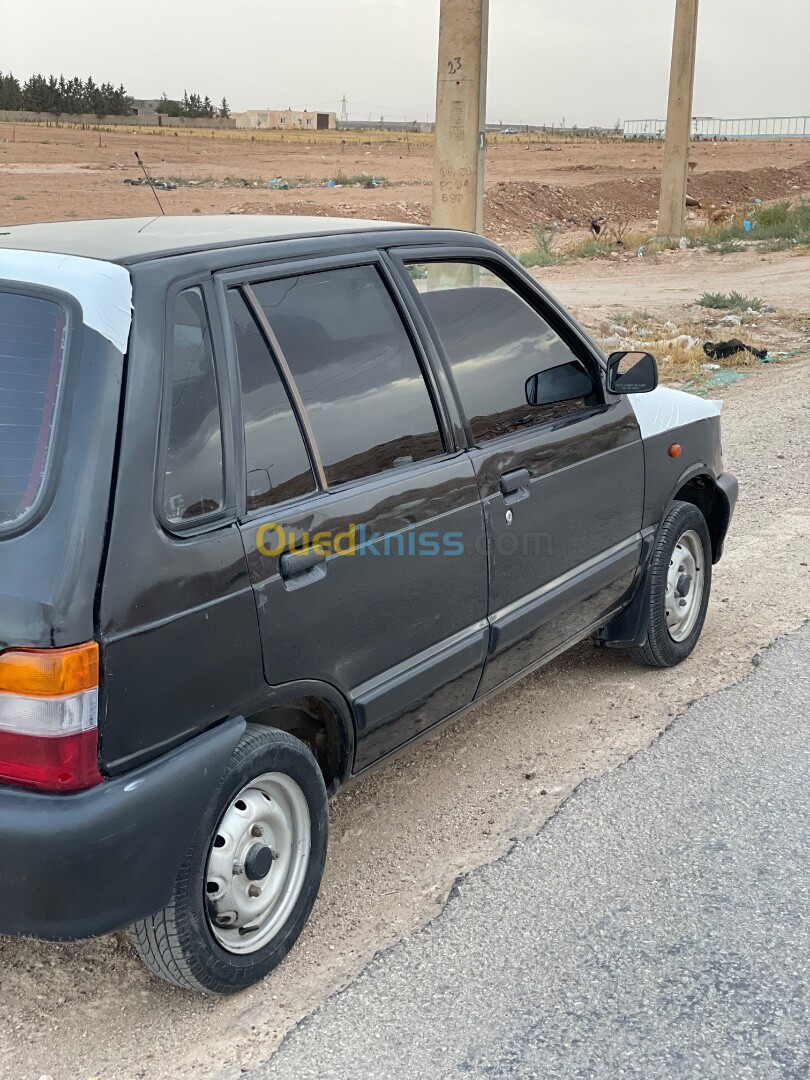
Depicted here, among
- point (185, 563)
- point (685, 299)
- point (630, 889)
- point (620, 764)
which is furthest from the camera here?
point (685, 299)

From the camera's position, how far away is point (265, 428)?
2865 millimetres

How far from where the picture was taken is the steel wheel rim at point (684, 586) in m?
4.76

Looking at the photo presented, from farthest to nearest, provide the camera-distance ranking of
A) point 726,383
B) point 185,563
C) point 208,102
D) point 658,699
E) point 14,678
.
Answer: point 208,102 → point 726,383 → point 658,699 → point 185,563 → point 14,678

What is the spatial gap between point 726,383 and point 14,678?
973 centimetres

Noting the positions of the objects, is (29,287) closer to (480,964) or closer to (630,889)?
(480,964)

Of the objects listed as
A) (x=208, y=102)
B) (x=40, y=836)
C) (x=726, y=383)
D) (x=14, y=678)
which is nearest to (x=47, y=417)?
(x=14, y=678)

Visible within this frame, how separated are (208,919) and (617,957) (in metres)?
1.07

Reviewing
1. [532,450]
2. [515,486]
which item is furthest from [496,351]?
[515,486]

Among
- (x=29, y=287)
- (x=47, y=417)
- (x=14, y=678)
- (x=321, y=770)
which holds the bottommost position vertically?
(x=321, y=770)

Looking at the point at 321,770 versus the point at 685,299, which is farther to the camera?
the point at 685,299

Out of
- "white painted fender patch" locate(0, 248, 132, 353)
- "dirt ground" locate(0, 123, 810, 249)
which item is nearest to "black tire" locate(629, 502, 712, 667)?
"white painted fender patch" locate(0, 248, 132, 353)

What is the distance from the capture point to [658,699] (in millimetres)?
4637

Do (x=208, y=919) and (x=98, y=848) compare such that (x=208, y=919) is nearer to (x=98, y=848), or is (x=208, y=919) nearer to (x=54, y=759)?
(x=98, y=848)

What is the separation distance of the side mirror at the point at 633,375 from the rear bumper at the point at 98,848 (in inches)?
85.9
